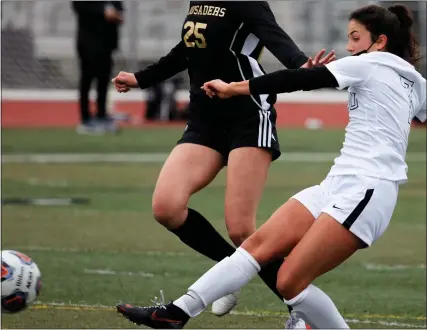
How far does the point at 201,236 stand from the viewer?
773 cm

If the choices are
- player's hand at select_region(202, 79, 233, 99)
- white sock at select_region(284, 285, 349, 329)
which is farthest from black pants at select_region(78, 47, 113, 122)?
white sock at select_region(284, 285, 349, 329)

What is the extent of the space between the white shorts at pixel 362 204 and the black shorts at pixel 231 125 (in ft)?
4.09

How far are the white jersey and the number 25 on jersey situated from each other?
1.52 m

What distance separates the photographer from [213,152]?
765 cm

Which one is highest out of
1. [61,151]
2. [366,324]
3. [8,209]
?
[366,324]

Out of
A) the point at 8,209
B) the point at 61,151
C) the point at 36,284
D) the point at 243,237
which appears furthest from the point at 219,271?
the point at 61,151

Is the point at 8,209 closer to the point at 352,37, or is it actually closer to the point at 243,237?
the point at 243,237

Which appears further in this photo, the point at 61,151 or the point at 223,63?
the point at 61,151

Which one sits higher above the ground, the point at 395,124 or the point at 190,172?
the point at 395,124

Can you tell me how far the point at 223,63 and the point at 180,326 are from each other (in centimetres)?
194

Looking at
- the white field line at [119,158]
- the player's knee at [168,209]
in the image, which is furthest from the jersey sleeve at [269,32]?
the white field line at [119,158]

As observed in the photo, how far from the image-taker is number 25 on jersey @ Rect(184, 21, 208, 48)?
7.67 metres

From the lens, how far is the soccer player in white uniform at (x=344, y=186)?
6266mm

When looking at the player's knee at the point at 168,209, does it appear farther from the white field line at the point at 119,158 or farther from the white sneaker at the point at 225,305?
the white field line at the point at 119,158
